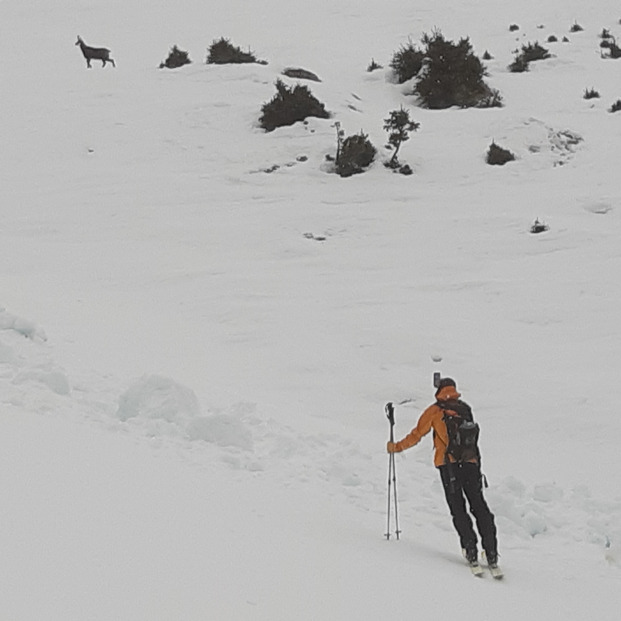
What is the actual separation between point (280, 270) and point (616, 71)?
1218 cm

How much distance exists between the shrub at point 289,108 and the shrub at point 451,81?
290 cm

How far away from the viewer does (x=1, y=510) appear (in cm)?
393

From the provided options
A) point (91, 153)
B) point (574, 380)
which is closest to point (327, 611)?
point (574, 380)

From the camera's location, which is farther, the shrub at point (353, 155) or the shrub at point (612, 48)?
the shrub at point (612, 48)

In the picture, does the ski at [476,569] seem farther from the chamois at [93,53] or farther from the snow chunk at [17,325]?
the chamois at [93,53]

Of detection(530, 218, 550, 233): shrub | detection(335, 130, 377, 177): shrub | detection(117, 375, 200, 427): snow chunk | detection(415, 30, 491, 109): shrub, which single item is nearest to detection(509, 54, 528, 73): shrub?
detection(415, 30, 491, 109): shrub

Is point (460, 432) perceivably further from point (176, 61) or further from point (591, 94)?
point (176, 61)

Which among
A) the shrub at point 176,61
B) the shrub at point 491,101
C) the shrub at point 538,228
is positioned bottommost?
the shrub at point 538,228

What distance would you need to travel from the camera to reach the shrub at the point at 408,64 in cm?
1916

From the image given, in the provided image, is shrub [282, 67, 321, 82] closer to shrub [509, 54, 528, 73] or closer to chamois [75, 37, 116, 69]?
shrub [509, 54, 528, 73]

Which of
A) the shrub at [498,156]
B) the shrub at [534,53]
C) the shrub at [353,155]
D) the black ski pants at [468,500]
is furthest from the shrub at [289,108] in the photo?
the black ski pants at [468,500]

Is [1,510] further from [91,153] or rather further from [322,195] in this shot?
[91,153]

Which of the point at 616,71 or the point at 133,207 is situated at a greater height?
the point at 616,71

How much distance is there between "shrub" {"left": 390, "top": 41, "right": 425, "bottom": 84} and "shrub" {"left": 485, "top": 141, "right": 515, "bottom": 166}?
204 inches
